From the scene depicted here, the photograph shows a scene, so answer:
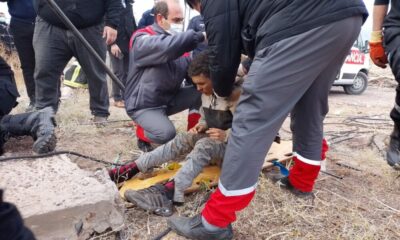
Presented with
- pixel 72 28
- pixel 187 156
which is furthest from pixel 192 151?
pixel 72 28

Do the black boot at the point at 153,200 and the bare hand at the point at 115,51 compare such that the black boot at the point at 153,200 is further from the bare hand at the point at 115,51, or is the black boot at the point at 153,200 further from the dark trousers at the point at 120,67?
the dark trousers at the point at 120,67

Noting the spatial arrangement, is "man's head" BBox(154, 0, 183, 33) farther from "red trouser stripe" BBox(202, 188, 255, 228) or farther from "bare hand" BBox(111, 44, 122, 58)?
"bare hand" BBox(111, 44, 122, 58)

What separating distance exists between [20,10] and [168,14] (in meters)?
2.07

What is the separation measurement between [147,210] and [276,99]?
0.99 m

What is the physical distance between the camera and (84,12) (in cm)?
370

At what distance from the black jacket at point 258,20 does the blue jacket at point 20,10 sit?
317 cm

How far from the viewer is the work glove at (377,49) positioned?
2.70 metres

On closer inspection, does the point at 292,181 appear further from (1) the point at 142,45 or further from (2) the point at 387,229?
(1) the point at 142,45

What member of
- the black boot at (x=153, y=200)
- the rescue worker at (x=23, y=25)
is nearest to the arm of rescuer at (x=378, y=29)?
the black boot at (x=153, y=200)

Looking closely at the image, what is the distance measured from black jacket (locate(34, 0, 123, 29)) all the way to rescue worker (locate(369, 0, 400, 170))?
239 cm

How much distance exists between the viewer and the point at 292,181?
240cm

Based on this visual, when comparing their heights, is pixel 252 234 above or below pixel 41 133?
below

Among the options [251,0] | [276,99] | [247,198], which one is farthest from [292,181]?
[251,0]

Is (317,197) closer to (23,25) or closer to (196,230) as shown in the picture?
(196,230)
